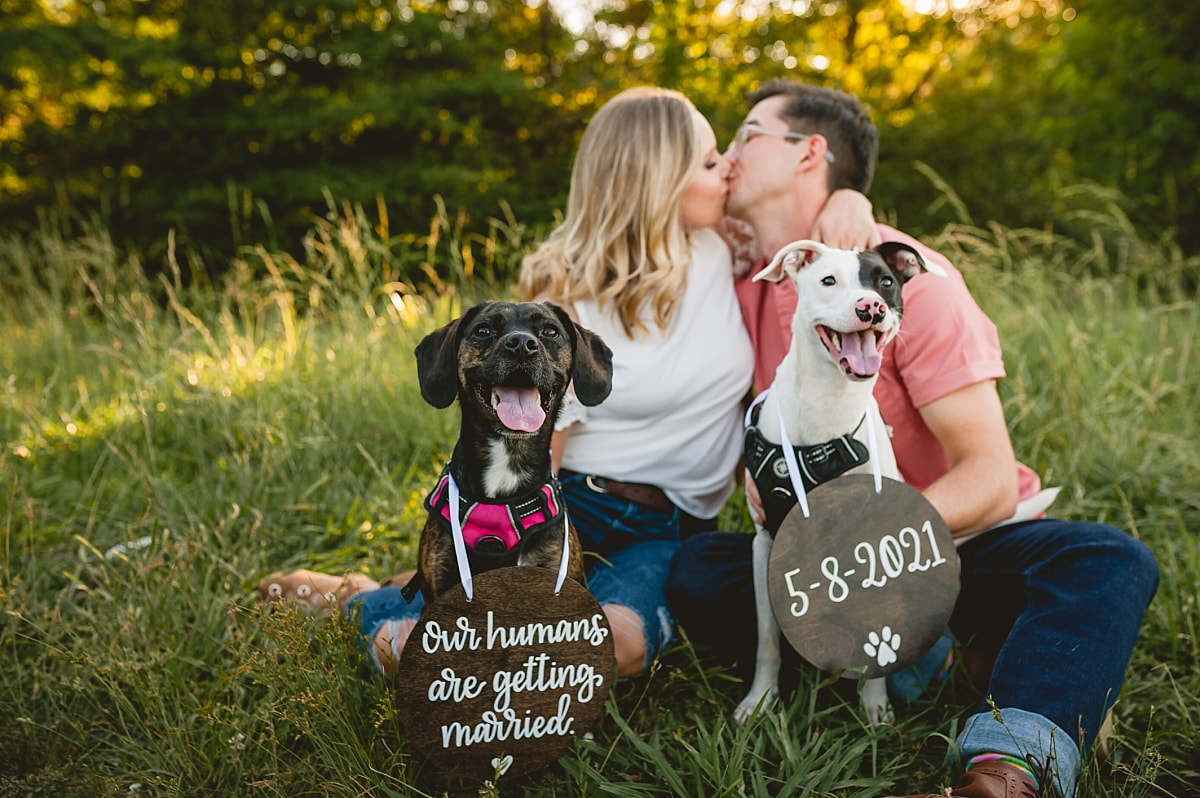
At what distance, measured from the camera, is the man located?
1.94 metres

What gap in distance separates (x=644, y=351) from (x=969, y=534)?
46.9 inches

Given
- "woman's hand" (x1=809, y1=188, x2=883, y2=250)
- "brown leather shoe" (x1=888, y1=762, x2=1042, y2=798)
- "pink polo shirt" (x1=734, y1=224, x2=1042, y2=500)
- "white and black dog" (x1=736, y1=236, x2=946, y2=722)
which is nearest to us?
"brown leather shoe" (x1=888, y1=762, x2=1042, y2=798)

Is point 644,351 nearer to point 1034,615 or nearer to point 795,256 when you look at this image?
point 795,256

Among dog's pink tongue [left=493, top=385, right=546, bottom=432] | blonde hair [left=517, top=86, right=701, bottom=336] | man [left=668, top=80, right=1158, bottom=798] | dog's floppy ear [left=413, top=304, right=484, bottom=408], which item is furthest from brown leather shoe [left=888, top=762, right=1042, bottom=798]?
blonde hair [left=517, top=86, right=701, bottom=336]

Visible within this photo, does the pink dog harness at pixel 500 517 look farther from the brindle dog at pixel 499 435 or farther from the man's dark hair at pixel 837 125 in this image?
the man's dark hair at pixel 837 125

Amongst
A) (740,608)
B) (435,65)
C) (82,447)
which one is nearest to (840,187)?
(740,608)

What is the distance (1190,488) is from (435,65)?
1128 centimetres

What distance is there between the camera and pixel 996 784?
1750 mm

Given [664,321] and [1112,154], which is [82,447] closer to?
[664,321]

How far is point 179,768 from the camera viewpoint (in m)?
2.08

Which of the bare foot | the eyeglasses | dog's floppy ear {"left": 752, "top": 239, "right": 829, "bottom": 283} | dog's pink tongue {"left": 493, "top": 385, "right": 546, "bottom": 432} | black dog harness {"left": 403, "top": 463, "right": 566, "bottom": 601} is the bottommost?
the bare foot

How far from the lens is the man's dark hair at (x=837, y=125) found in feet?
9.73

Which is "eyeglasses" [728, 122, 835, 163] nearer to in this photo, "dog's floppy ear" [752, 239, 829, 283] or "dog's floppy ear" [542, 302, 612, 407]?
"dog's floppy ear" [752, 239, 829, 283]

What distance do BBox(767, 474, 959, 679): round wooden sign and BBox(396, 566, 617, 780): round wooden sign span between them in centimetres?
54
